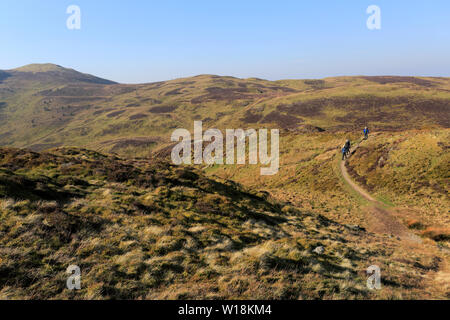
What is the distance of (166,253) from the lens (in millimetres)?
8273

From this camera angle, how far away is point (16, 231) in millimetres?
7781

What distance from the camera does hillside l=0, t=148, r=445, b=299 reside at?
6207 mm

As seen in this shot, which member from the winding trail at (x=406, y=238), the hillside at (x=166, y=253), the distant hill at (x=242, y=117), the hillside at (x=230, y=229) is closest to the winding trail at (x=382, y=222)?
the winding trail at (x=406, y=238)

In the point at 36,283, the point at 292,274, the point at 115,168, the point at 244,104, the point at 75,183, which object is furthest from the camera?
the point at 244,104

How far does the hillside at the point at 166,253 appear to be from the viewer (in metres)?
6.21

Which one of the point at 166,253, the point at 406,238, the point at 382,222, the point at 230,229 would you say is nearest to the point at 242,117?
the point at 382,222

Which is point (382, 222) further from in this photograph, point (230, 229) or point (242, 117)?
point (242, 117)

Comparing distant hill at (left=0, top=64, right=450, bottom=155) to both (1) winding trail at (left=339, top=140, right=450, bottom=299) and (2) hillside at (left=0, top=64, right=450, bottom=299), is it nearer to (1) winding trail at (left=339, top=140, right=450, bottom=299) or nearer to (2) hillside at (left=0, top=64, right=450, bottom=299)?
(2) hillside at (left=0, top=64, right=450, bottom=299)

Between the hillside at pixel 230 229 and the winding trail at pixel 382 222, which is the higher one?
the hillside at pixel 230 229

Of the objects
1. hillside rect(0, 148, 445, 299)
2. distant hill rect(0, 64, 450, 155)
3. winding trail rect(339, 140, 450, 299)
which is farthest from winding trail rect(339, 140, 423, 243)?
distant hill rect(0, 64, 450, 155)

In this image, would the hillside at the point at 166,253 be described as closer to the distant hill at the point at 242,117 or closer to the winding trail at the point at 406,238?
the winding trail at the point at 406,238
